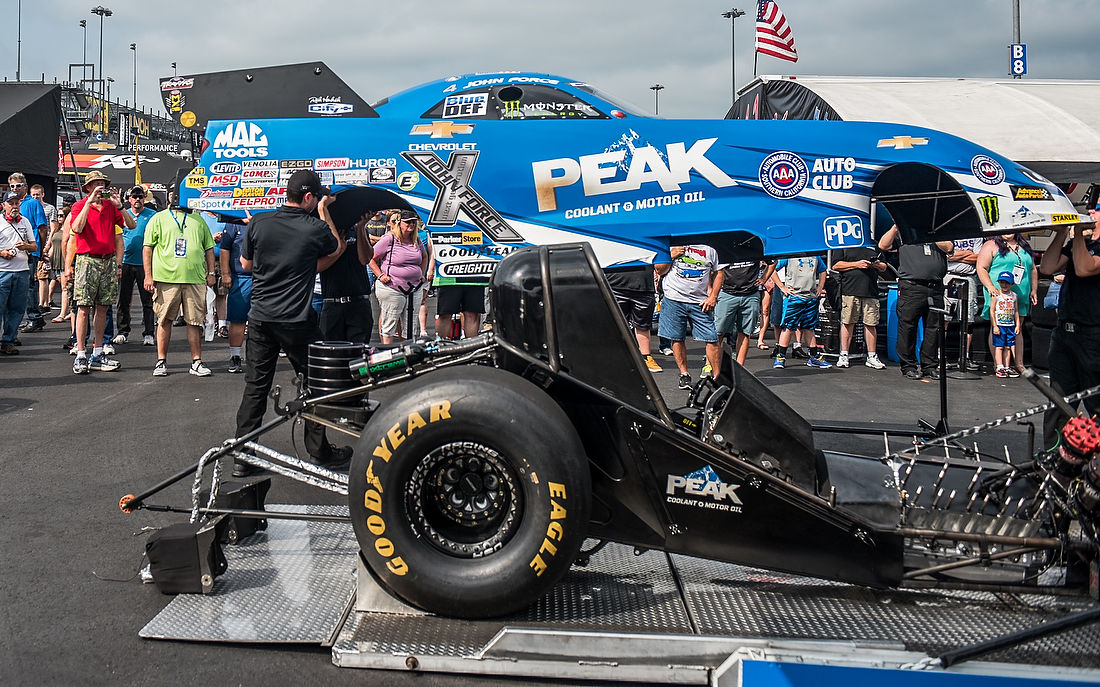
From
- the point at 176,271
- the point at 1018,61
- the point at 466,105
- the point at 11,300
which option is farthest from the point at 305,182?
the point at 1018,61

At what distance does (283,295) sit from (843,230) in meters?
3.39

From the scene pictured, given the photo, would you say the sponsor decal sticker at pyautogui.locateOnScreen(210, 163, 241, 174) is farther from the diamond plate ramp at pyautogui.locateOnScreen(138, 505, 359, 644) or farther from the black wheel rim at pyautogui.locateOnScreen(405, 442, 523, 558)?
the black wheel rim at pyautogui.locateOnScreen(405, 442, 523, 558)

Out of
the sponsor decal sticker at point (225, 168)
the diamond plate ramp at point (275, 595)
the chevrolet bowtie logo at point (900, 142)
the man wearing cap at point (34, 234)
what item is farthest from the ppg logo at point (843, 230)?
the man wearing cap at point (34, 234)

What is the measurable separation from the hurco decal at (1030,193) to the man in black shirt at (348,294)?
425 centimetres

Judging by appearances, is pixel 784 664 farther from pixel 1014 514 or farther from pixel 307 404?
pixel 307 404

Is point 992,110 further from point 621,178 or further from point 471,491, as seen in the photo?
point 471,491

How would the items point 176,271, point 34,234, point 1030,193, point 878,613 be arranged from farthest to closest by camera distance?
point 34,234 < point 176,271 < point 1030,193 < point 878,613

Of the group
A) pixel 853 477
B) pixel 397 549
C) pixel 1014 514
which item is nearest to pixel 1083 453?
pixel 1014 514

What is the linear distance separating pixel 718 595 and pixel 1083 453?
1520 millimetres

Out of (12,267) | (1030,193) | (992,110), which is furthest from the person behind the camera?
(992,110)

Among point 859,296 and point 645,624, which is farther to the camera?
point 859,296

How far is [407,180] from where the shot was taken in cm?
539

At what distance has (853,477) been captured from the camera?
3.92 meters

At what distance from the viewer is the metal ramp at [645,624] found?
3123 millimetres
